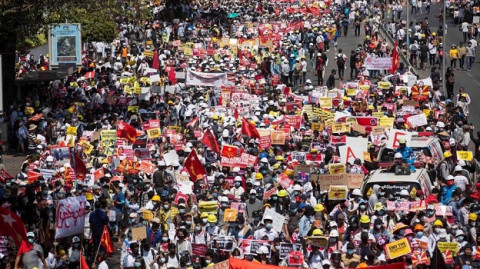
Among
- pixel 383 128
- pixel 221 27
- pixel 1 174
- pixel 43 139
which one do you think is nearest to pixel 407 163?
pixel 383 128

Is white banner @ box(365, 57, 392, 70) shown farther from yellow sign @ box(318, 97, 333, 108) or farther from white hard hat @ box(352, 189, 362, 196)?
white hard hat @ box(352, 189, 362, 196)

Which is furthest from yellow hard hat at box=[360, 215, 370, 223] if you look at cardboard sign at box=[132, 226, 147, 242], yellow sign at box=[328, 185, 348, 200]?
cardboard sign at box=[132, 226, 147, 242]

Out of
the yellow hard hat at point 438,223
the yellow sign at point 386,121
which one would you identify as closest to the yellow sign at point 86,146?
the yellow sign at point 386,121

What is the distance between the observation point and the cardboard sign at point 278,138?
35.2 meters

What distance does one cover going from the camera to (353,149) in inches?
1277

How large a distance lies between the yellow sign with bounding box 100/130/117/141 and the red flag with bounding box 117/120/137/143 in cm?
16

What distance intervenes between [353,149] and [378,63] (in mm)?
14891

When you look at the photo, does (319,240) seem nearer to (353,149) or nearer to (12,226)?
(12,226)

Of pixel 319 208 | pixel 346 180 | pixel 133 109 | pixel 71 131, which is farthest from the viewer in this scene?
pixel 133 109

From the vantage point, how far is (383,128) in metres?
34.8

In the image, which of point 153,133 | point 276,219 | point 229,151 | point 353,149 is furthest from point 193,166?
point 276,219

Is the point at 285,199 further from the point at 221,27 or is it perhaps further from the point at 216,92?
the point at 221,27

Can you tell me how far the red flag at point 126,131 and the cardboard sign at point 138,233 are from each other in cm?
983

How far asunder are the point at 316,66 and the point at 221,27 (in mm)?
15659
